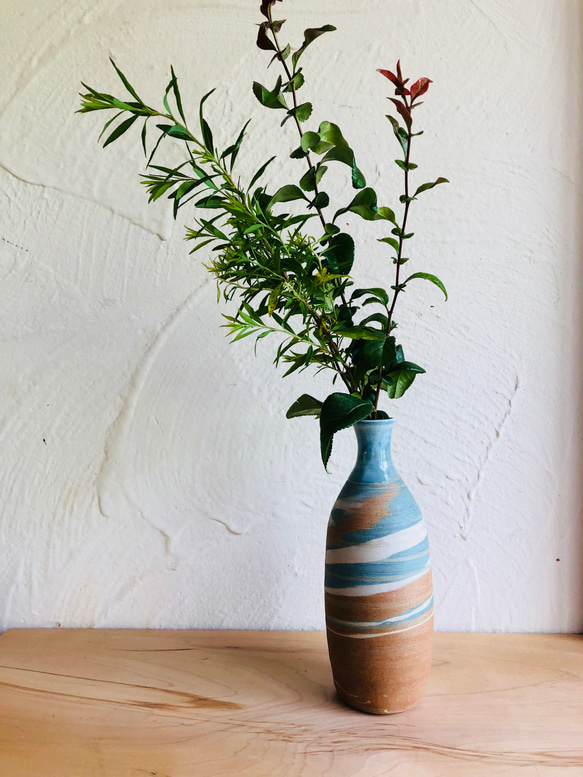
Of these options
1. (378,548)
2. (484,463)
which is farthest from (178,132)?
(484,463)

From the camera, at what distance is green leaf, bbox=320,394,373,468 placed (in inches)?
20.6

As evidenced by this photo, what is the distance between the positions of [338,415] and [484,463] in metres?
0.36

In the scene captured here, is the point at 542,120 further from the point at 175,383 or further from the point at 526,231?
the point at 175,383

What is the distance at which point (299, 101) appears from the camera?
777mm

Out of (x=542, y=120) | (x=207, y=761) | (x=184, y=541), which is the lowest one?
(x=207, y=761)

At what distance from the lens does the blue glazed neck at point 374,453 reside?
59 centimetres

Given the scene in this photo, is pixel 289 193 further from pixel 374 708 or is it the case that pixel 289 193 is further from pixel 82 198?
pixel 374 708

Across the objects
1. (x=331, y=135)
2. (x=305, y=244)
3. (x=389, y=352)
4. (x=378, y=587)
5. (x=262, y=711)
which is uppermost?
(x=331, y=135)

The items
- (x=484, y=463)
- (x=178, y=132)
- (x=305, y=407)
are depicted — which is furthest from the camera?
(x=484, y=463)

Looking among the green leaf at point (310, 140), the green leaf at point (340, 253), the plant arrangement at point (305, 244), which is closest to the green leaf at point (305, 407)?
the plant arrangement at point (305, 244)

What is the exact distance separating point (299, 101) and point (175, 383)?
43cm

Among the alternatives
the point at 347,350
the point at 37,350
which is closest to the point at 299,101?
the point at 347,350

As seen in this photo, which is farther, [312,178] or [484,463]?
[484,463]

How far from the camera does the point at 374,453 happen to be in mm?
597
